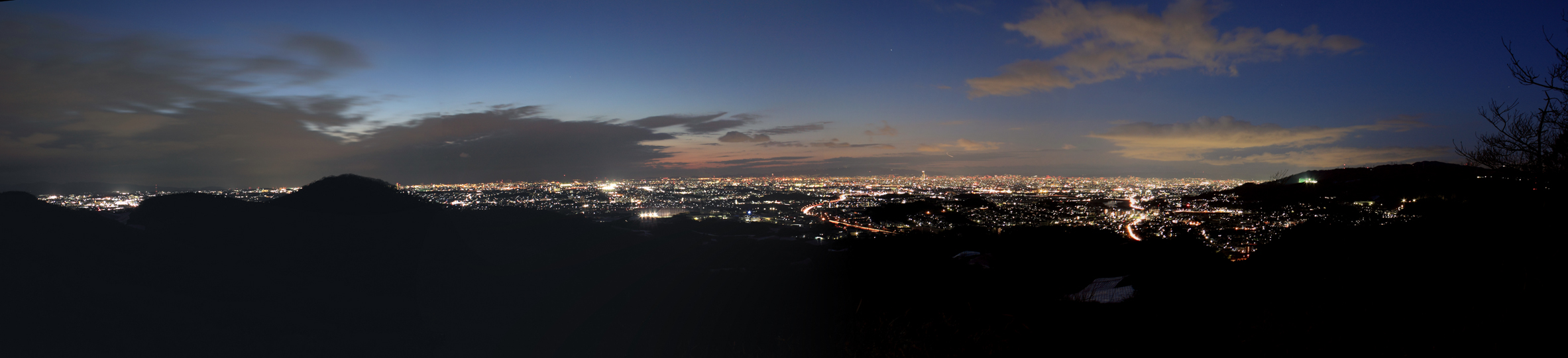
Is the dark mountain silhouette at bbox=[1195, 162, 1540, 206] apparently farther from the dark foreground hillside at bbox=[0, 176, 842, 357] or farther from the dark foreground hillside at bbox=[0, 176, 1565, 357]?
the dark foreground hillside at bbox=[0, 176, 842, 357]

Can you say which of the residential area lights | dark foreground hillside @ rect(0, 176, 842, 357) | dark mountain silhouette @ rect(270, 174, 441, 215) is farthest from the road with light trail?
dark mountain silhouette @ rect(270, 174, 441, 215)

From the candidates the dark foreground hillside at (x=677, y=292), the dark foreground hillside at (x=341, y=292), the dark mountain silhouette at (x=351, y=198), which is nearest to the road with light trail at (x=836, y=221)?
the dark foreground hillside at (x=677, y=292)

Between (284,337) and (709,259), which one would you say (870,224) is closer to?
(709,259)

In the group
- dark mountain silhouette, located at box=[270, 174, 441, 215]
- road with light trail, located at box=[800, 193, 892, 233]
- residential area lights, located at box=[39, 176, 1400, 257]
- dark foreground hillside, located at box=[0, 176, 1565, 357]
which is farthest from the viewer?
road with light trail, located at box=[800, 193, 892, 233]

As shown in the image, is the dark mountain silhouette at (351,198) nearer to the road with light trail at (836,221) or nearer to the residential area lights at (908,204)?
the residential area lights at (908,204)

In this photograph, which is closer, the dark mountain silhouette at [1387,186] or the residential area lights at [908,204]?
the dark mountain silhouette at [1387,186]

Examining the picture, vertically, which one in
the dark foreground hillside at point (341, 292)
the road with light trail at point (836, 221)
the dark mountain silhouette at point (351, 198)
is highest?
the dark mountain silhouette at point (351, 198)

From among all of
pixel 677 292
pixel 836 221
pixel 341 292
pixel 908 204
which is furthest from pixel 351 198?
pixel 908 204

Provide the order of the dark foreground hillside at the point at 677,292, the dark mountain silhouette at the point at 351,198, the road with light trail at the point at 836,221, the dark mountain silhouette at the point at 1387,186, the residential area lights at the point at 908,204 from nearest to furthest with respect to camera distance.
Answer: the dark foreground hillside at the point at 677,292
the dark mountain silhouette at the point at 1387,186
the dark mountain silhouette at the point at 351,198
the residential area lights at the point at 908,204
the road with light trail at the point at 836,221
